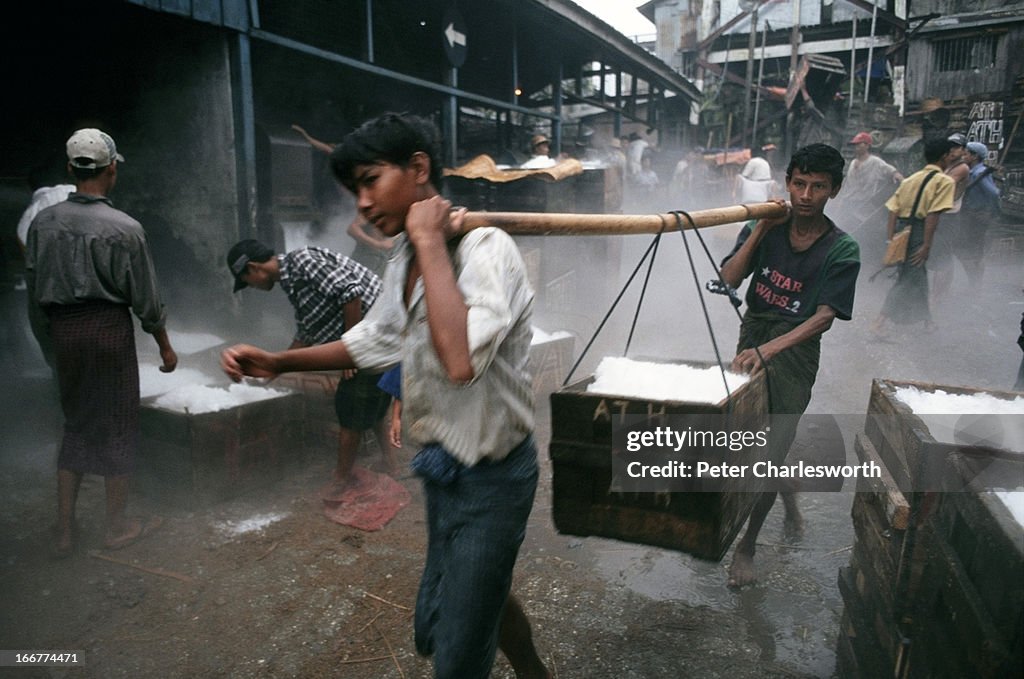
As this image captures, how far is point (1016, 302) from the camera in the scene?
374 inches

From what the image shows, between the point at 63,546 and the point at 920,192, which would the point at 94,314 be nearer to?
the point at 63,546

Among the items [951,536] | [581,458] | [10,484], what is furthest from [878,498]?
[10,484]

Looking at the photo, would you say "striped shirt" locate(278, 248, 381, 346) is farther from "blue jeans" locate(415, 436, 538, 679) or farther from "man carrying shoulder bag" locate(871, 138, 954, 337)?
"man carrying shoulder bag" locate(871, 138, 954, 337)

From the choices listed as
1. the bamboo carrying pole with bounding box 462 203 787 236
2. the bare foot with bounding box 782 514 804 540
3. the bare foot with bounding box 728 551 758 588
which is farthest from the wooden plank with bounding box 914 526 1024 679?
the bare foot with bounding box 782 514 804 540

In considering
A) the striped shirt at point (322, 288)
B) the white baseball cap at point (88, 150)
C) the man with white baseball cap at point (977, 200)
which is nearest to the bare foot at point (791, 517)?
the striped shirt at point (322, 288)

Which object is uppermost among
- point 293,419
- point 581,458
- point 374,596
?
point 581,458

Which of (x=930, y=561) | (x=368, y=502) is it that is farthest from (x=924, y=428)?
(x=368, y=502)

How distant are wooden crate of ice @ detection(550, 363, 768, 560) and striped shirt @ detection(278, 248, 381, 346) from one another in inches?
89.1

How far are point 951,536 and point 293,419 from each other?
155 inches

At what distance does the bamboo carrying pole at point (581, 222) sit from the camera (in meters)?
1.78

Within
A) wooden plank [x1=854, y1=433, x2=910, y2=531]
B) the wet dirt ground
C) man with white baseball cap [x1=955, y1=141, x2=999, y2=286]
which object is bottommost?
the wet dirt ground

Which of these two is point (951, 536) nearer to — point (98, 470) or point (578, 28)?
point (98, 470)

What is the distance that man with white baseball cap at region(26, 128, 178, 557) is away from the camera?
A: 3.45 metres

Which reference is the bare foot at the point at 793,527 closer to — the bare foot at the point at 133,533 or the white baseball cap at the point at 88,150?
the bare foot at the point at 133,533
